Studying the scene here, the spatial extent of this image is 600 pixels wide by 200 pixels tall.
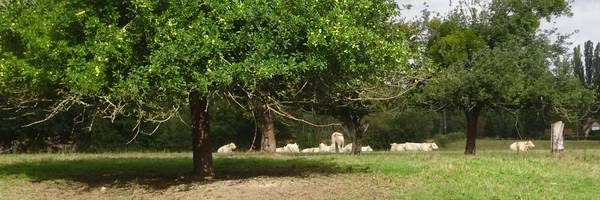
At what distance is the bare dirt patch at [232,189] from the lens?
1249cm

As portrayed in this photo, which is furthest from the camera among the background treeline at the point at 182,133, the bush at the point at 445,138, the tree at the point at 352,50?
the bush at the point at 445,138

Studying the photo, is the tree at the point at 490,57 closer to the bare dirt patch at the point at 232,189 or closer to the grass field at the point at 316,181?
the grass field at the point at 316,181

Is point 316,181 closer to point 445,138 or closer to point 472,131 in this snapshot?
point 472,131

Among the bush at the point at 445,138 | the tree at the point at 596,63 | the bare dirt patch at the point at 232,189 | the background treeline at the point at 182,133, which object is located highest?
the tree at the point at 596,63

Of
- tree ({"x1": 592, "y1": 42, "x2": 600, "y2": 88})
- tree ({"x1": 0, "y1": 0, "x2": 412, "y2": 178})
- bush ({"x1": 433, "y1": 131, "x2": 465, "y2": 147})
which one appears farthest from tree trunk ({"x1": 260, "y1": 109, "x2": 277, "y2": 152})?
tree ({"x1": 592, "y1": 42, "x2": 600, "y2": 88})

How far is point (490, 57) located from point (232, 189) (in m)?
14.5

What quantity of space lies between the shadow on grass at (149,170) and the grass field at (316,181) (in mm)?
24

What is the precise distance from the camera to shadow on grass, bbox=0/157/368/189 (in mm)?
15156

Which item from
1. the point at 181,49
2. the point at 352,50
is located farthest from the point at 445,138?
the point at 181,49

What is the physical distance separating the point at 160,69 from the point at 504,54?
53.3ft

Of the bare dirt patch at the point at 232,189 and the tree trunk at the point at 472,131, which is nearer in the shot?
the bare dirt patch at the point at 232,189

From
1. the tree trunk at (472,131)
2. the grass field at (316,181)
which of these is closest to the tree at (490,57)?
the tree trunk at (472,131)

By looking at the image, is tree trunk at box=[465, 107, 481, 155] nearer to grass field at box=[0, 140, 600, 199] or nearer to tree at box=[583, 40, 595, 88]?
grass field at box=[0, 140, 600, 199]

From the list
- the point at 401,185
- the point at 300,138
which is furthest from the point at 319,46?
the point at 300,138
